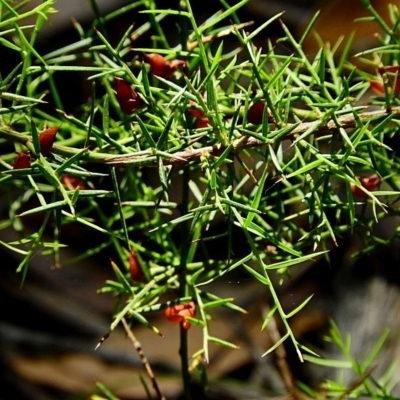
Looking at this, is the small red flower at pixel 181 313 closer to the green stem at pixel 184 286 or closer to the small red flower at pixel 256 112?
the green stem at pixel 184 286

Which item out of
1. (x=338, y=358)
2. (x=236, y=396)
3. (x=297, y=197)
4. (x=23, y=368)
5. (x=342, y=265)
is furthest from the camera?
(x=23, y=368)

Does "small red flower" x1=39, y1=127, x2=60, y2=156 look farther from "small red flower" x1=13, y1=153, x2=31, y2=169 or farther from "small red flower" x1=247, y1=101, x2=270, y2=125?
"small red flower" x1=247, y1=101, x2=270, y2=125

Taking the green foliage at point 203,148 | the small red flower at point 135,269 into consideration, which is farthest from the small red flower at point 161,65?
the small red flower at point 135,269

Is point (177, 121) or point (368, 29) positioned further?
point (368, 29)

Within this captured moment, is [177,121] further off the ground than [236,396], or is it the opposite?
[177,121]

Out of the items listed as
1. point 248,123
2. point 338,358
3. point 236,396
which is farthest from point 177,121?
point 338,358

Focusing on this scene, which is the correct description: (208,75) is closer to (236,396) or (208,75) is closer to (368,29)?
(236,396)
